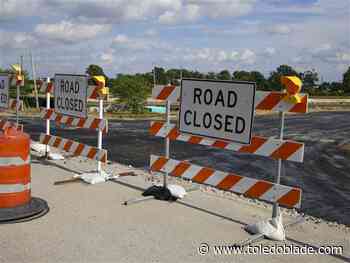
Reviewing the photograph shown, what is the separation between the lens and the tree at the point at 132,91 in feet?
143

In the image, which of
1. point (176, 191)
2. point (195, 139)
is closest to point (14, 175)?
point (176, 191)

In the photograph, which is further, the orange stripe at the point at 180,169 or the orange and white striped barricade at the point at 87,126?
the orange and white striped barricade at the point at 87,126

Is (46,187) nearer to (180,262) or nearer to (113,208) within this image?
(113,208)

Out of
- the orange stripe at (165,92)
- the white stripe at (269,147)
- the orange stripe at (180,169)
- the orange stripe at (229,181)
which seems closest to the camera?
the white stripe at (269,147)

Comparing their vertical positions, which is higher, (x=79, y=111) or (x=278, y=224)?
(x=79, y=111)

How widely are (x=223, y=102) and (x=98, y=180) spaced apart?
10.5 feet

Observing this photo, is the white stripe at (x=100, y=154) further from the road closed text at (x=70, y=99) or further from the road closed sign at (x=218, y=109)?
the road closed sign at (x=218, y=109)

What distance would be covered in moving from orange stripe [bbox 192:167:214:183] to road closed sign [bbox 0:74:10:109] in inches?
254

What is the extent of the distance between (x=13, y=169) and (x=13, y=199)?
0.41 m

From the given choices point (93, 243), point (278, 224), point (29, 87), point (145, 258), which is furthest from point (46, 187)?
point (29, 87)

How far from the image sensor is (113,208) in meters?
6.43

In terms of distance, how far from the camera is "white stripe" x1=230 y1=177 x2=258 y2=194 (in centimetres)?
585

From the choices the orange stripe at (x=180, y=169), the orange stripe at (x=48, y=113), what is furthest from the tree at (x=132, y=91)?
the orange stripe at (x=180, y=169)

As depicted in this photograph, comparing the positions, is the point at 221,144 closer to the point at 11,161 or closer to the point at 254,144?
the point at 254,144
